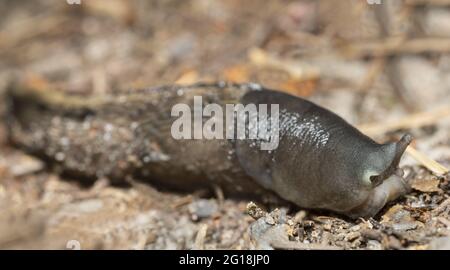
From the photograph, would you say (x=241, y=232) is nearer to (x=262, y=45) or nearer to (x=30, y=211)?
(x=30, y=211)

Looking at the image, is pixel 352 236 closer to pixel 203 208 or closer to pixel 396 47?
pixel 203 208

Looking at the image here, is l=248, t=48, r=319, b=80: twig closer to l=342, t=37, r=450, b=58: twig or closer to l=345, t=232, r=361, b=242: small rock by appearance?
l=342, t=37, r=450, b=58: twig

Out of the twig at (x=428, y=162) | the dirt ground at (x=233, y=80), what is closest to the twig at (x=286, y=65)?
the dirt ground at (x=233, y=80)

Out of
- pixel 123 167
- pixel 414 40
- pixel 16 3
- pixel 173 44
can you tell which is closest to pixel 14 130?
pixel 123 167

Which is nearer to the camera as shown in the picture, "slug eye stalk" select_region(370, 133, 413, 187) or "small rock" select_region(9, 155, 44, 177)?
"slug eye stalk" select_region(370, 133, 413, 187)

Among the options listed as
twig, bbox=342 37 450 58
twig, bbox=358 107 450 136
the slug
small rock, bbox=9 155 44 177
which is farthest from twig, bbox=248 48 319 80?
small rock, bbox=9 155 44 177

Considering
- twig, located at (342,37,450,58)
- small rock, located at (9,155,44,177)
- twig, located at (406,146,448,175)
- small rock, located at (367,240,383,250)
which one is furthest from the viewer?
twig, located at (342,37,450,58)

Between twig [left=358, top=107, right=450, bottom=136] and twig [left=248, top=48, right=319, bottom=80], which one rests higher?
twig [left=248, top=48, right=319, bottom=80]

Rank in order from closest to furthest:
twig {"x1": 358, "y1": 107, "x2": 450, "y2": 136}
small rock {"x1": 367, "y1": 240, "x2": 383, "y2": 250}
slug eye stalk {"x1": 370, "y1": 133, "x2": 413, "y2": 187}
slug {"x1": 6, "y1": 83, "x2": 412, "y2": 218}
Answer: small rock {"x1": 367, "y1": 240, "x2": 383, "y2": 250} → slug eye stalk {"x1": 370, "y1": 133, "x2": 413, "y2": 187} → slug {"x1": 6, "y1": 83, "x2": 412, "y2": 218} → twig {"x1": 358, "y1": 107, "x2": 450, "y2": 136}

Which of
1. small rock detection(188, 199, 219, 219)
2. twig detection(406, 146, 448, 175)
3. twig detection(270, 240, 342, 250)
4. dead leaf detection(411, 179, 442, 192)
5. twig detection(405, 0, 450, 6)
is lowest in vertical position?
small rock detection(188, 199, 219, 219)
